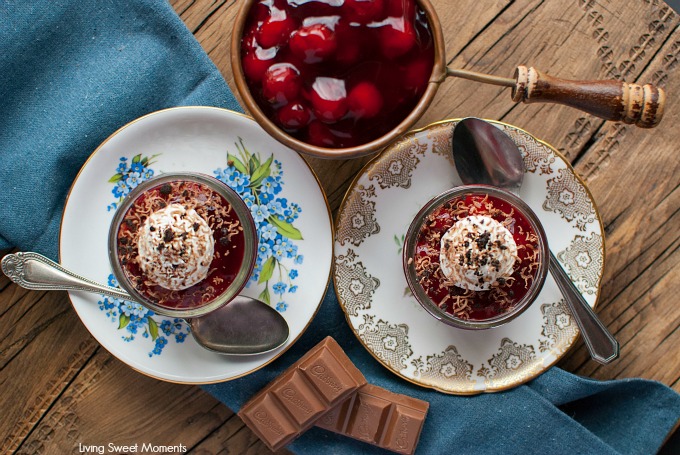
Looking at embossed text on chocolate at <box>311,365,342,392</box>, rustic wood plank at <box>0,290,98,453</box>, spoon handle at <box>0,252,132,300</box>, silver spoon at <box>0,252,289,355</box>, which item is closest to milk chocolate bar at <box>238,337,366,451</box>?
embossed text on chocolate at <box>311,365,342,392</box>

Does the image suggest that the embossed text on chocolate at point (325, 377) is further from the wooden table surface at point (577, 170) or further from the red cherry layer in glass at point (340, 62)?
the red cherry layer in glass at point (340, 62)

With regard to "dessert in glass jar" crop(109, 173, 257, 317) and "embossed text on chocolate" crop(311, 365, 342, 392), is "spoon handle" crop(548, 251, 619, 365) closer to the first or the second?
"embossed text on chocolate" crop(311, 365, 342, 392)

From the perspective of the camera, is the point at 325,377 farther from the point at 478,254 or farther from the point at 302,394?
the point at 478,254

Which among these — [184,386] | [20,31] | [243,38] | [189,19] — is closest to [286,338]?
[184,386]

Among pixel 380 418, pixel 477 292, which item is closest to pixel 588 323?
pixel 477 292

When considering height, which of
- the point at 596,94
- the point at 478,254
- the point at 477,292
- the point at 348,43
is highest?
the point at 596,94

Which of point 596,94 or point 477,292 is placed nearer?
point 596,94

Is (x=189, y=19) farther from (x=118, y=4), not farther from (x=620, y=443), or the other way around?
(x=620, y=443)
